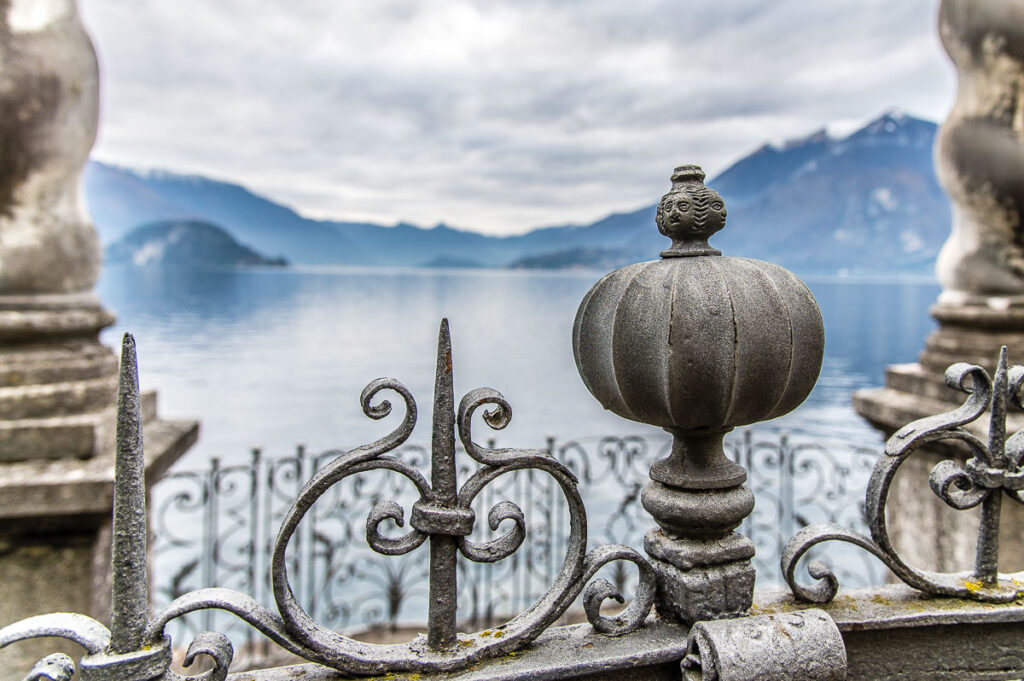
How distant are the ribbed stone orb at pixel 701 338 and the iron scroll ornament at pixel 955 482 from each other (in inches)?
15.2

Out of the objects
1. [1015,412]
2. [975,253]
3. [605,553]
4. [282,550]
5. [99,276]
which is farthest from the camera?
[975,253]

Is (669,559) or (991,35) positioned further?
(991,35)

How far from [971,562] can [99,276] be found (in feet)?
17.4

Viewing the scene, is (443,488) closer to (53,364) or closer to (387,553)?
(387,553)

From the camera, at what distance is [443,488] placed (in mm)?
1701

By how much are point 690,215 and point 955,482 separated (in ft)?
3.67

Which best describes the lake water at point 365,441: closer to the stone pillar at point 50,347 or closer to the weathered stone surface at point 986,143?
the stone pillar at point 50,347

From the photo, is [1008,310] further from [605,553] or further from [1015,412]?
[605,553]

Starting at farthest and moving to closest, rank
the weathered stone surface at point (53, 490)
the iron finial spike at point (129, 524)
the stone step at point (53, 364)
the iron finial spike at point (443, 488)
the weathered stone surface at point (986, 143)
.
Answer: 1. the weathered stone surface at point (986, 143)
2. the stone step at point (53, 364)
3. the weathered stone surface at point (53, 490)
4. the iron finial spike at point (443, 488)
5. the iron finial spike at point (129, 524)

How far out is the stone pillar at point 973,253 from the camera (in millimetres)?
4129

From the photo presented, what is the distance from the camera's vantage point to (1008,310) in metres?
4.31

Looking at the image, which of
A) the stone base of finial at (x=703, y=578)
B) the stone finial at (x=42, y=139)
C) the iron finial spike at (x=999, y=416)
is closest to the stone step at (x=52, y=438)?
the stone finial at (x=42, y=139)

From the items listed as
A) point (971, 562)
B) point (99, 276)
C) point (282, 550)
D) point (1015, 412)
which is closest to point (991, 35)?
point (1015, 412)

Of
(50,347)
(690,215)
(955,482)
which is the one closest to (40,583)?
(50,347)
